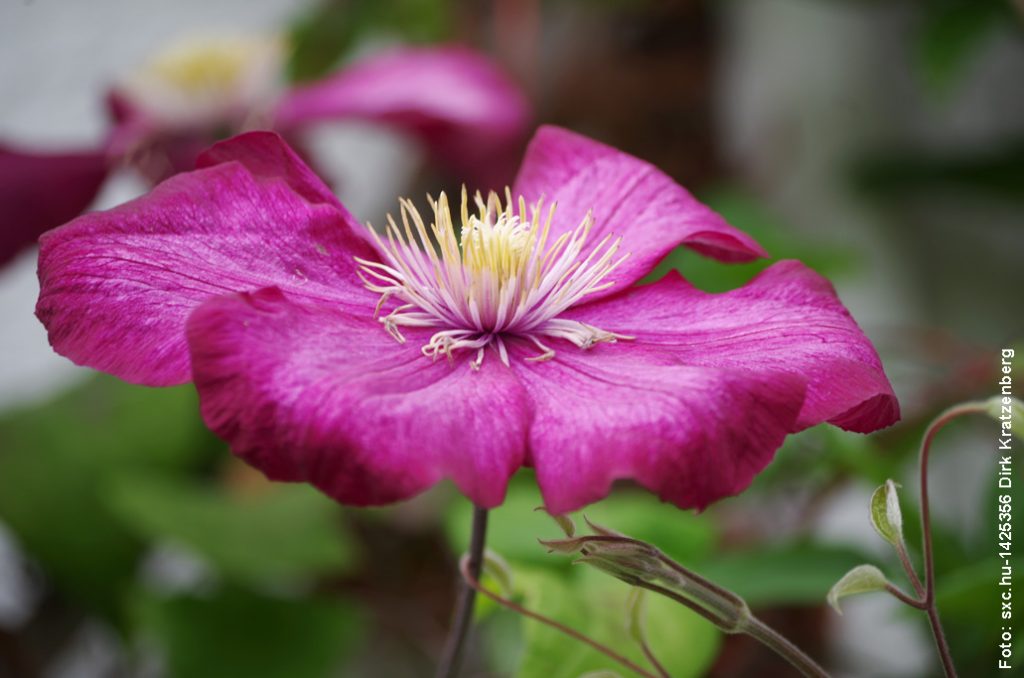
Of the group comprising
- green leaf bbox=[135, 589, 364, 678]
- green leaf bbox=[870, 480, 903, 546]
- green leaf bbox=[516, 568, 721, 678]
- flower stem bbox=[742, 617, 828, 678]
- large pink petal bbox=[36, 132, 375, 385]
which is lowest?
green leaf bbox=[135, 589, 364, 678]

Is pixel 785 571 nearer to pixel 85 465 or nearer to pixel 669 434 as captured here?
pixel 669 434

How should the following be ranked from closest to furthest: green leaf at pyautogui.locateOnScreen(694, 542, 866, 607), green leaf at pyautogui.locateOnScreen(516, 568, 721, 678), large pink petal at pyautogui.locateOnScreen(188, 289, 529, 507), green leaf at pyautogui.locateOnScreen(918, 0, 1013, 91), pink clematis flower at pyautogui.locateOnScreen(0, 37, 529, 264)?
large pink petal at pyautogui.locateOnScreen(188, 289, 529, 507), green leaf at pyautogui.locateOnScreen(516, 568, 721, 678), green leaf at pyautogui.locateOnScreen(694, 542, 866, 607), pink clematis flower at pyautogui.locateOnScreen(0, 37, 529, 264), green leaf at pyautogui.locateOnScreen(918, 0, 1013, 91)

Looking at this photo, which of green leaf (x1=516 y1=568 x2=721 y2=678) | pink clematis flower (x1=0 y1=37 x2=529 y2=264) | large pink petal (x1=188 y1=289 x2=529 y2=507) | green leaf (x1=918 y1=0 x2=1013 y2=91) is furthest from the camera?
green leaf (x1=918 y1=0 x2=1013 y2=91)

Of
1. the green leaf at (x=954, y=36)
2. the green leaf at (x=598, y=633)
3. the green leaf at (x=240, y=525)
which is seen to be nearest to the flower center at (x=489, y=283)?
the green leaf at (x=598, y=633)

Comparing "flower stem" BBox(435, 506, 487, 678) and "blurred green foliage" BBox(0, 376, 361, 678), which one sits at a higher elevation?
"flower stem" BBox(435, 506, 487, 678)

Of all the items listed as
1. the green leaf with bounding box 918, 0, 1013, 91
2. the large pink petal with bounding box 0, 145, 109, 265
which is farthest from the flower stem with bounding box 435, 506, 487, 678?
the green leaf with bounding box 918, 0, 1013, 91

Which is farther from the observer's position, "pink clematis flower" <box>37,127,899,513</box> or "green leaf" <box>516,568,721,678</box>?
"green leaf" <box>516,568,721,678</box>

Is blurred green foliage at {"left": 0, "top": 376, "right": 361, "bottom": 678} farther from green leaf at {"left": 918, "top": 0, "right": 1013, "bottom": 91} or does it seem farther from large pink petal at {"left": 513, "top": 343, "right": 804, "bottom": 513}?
green leaf at {"left": 918, "top": 0, "right": 1013, "bottom": 91}
